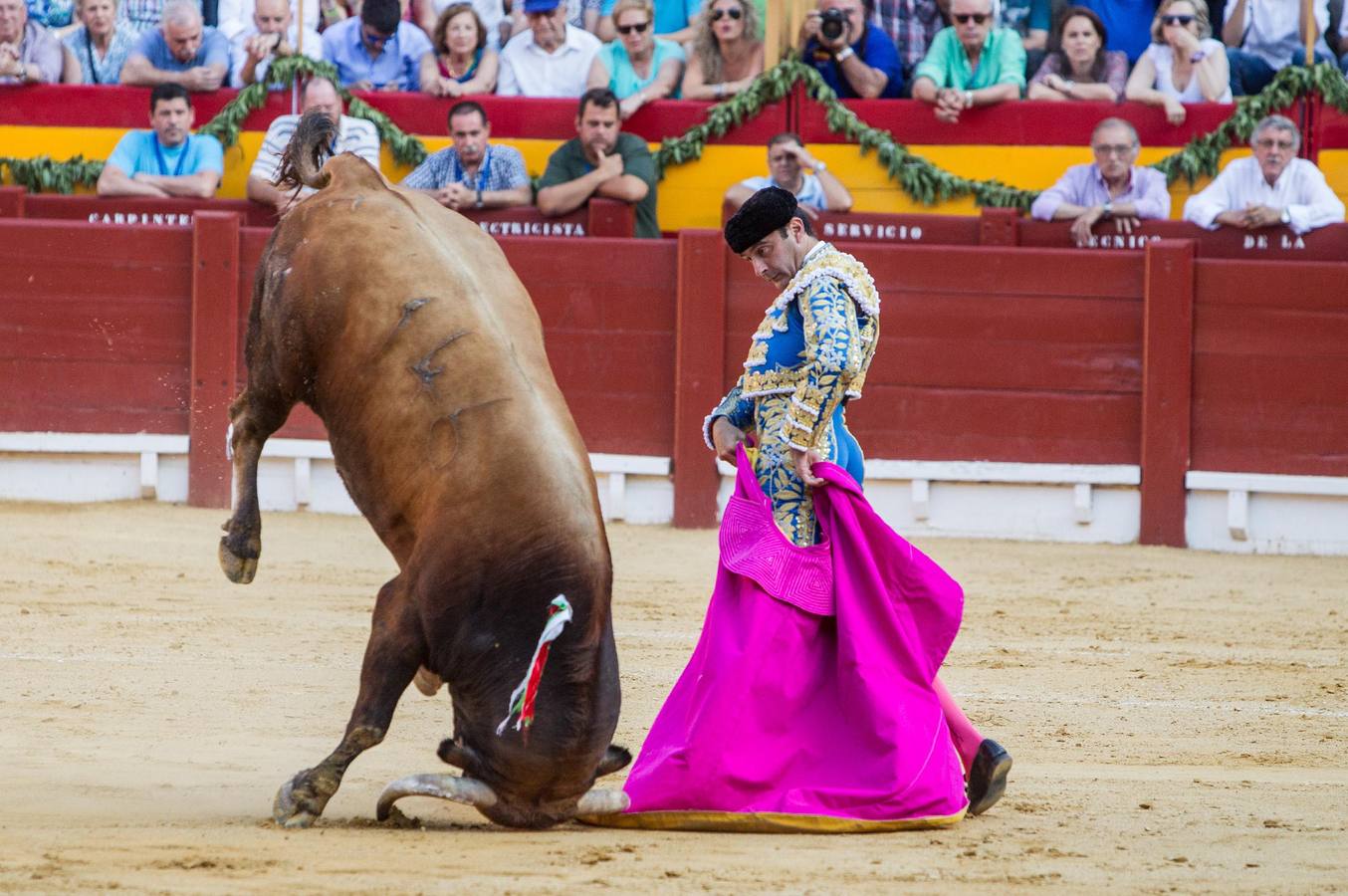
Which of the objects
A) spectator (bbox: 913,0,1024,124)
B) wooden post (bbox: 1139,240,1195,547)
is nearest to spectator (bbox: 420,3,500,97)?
spectator (bbox: 913,0,1024,124)

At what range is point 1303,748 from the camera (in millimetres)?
4852

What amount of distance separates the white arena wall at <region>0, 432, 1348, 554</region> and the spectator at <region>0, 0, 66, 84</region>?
6.40 ft

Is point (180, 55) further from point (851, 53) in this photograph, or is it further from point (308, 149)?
point (308, 149)

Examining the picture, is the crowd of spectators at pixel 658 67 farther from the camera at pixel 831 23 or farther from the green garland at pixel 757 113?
the green garland at pixel 757 113

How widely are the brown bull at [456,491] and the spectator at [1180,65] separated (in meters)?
6.05

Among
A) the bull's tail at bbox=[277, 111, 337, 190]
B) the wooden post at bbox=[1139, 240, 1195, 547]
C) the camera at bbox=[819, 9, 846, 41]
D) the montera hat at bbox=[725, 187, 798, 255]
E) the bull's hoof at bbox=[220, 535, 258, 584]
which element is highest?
the camera at bbox=[819, 9, 846, 41]

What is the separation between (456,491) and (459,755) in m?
0.49

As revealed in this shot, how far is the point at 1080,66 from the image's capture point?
9484mm

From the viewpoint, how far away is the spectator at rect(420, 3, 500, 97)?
31.7 feet

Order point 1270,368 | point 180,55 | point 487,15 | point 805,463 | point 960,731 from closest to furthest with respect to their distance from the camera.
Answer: point 805,463 < point 960,731 < point 1270,368 < point 180,55 < point 487,15

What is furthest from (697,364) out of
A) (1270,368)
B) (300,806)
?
(300,806)

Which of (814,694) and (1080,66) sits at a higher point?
(1080,66)

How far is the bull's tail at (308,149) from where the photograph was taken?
4223mm

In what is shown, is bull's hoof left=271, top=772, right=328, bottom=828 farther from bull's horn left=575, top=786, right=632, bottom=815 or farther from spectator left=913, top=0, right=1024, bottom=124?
spectator left=913, top=0, right=1024, bottom=124
